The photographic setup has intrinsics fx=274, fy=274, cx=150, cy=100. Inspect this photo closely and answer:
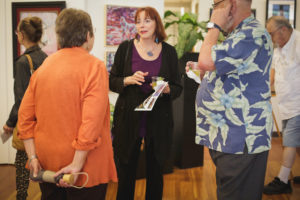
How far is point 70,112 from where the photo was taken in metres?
1.26

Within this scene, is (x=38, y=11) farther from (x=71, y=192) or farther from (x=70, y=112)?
(x=71, y=192)

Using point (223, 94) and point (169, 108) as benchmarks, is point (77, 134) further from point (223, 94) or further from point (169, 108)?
point (169, 108)

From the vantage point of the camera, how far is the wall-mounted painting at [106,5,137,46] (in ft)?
11.3

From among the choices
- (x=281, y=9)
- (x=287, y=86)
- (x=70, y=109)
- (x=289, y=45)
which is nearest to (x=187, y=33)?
(x=289, y=45)

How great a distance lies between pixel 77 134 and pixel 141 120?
2.54 feet

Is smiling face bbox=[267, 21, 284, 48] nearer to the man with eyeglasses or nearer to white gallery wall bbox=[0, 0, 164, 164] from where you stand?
the man with eyeglasses

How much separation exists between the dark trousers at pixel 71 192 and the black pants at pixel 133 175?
645 mm

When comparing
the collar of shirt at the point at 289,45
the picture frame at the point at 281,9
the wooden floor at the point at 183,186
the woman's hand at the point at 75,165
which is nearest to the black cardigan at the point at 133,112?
the woman's hand at the point at 75,165

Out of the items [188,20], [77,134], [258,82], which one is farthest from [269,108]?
[188,20]

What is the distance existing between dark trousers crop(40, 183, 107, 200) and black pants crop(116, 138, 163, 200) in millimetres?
645

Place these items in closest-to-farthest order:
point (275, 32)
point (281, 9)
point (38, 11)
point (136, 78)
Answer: point (136, 78) < point (275, 32) < point (38, 11) < point (281, 9)

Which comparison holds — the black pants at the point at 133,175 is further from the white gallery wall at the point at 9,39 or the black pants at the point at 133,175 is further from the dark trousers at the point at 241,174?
the white gallery wall at the point at 9,39

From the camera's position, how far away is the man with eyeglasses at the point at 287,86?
9.10ft

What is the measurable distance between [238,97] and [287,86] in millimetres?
1890
